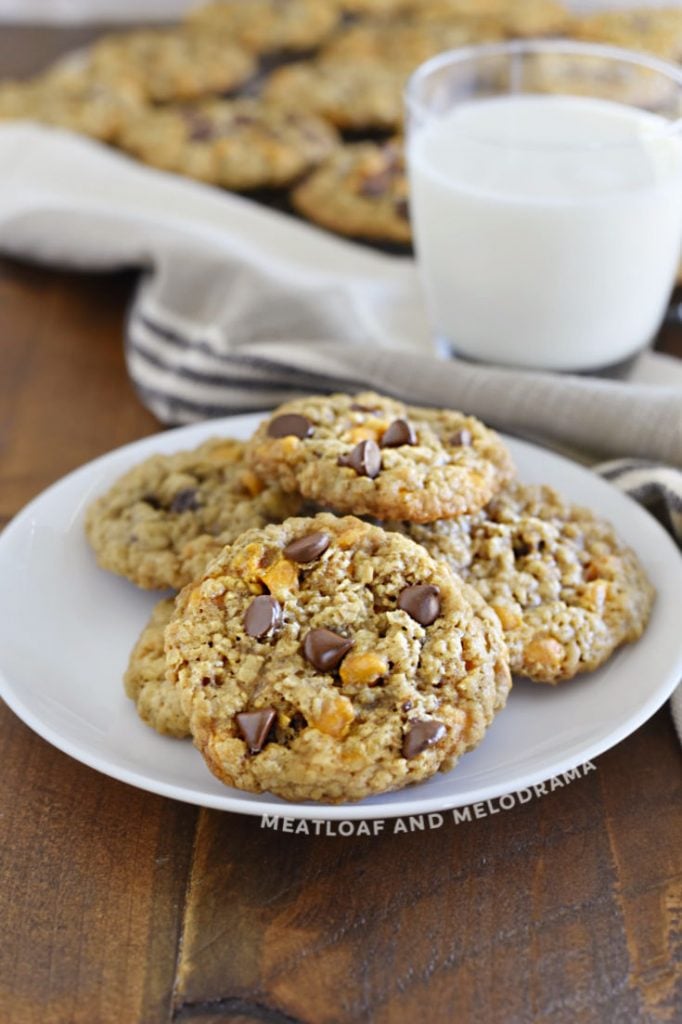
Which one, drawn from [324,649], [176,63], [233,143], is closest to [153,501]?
[324,649]

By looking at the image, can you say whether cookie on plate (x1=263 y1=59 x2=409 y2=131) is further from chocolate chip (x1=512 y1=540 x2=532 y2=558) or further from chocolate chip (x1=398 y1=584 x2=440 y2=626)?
chocolate chip (x1=398 y1=584 x2=440 y2=626)

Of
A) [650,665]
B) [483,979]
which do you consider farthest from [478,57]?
[483,979]

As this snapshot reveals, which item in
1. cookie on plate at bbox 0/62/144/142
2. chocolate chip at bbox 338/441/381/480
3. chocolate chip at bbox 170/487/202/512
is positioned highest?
chocolate chip at bbox 338/441/381/480

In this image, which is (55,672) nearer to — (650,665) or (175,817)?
(175,817)

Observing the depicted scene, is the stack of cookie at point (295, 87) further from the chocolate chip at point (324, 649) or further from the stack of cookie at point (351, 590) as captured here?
the chocolate chip at point (324, 649)

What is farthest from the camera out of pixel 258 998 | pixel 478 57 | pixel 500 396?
pixel 478 57

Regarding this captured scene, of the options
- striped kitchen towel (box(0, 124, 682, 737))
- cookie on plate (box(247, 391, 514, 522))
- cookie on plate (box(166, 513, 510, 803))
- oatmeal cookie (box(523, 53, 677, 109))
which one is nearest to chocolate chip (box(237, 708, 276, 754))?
cookie on plate (box(166, 513, 510, 803))
